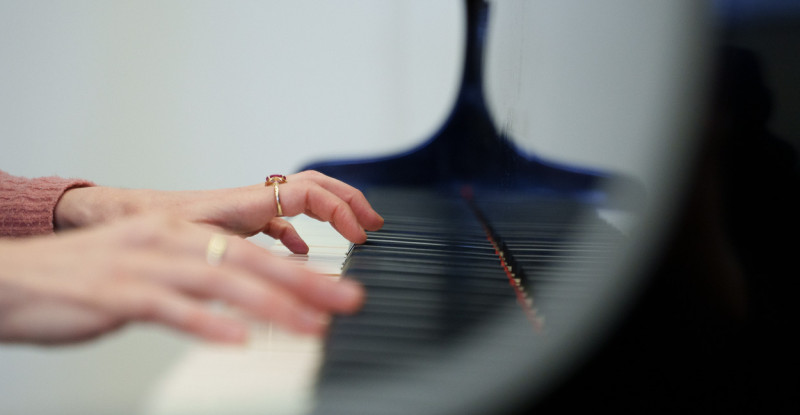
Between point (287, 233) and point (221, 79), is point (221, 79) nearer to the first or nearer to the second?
point (221, 79)

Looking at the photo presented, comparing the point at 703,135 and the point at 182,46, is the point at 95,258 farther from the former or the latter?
the point at 182,46

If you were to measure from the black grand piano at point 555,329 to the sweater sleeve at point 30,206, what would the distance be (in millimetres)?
459

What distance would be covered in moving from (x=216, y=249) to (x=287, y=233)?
17.8 inches

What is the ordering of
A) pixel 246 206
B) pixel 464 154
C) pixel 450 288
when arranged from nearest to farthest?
pixel 450 288 → pixel 246 206 → pixel 464 154

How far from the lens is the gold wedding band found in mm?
330

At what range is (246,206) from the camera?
0.72 m

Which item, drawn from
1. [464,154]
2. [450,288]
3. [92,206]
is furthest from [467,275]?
[464,154]

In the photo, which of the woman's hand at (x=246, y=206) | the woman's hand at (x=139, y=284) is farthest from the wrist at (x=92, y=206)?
the woman's hand at (x=139, y=284)

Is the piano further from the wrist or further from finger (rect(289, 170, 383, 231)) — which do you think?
the wrist

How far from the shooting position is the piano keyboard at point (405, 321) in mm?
341

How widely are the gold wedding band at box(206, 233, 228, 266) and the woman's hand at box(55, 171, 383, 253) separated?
0.37m

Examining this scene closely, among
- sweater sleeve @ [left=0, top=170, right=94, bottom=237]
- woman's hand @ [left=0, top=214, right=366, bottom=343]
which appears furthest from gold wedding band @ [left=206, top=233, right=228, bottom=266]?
sweater sleeve @ [left=0, top=170, right=94, bottom=237]

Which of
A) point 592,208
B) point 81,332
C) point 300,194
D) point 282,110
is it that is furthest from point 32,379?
point 282,110

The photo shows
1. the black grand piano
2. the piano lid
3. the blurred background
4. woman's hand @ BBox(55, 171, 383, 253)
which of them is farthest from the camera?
the blurred background
